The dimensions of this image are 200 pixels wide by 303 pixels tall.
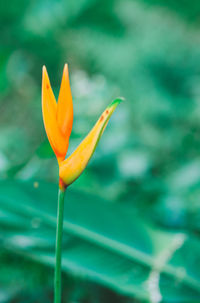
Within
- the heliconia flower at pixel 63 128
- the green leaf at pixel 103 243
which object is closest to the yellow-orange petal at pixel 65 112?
the heliconia flower at pixel 63 128

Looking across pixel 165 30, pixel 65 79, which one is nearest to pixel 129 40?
pixel 165 30

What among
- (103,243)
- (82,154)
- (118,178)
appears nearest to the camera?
(82,154)

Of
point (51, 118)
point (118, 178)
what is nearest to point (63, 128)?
point (51, 118)

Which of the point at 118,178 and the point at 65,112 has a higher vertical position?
the point at 118,178

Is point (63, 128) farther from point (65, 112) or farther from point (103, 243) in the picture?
point (103, 243)

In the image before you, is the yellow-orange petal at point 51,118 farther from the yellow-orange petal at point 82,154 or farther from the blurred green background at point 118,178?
the blurred green background at point 118,178

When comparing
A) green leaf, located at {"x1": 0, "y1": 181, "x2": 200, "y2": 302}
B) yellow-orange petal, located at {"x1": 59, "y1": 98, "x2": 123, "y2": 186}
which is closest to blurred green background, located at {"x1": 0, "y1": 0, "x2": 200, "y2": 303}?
green leaf, located at {"x1": 0, "y1": 181, "x2": 200, "y2": 302}

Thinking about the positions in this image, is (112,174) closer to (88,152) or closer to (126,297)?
(126,297)

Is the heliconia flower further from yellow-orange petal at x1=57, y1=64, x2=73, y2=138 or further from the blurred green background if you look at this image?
the blurred green background
